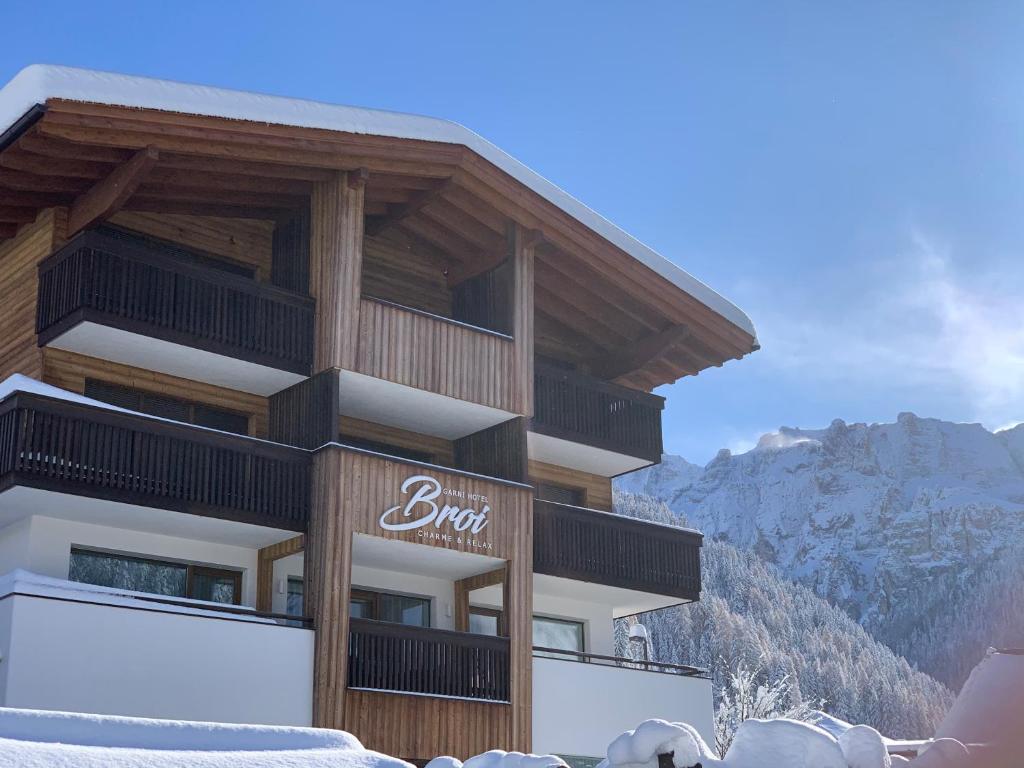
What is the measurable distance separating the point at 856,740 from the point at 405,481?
38.1ft

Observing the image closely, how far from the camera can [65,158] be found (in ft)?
57.0

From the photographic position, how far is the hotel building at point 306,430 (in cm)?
1630

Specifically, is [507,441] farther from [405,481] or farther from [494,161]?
[494,161]

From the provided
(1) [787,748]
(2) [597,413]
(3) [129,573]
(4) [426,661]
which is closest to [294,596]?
(4) [426,661]

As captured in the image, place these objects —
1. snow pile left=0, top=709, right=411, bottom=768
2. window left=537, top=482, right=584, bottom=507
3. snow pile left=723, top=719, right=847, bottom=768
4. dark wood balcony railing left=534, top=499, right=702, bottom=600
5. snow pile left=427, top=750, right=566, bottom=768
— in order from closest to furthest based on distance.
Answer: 1. snow pile left=0, top=709, right=411, bottom=768
2. snow pile left=427, top=750, right=566, bottom=768
3. snow pile left=723, top=719, right=847, bottom=768
4. dark wood balcony railing left=534, top=499, right=702, bottom=600
5. window left=537, top=482, right=584, bottom=507

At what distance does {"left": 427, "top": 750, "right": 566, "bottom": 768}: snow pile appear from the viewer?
641 centimetres

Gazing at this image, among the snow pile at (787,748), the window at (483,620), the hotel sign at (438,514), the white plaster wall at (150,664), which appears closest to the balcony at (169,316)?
the hotel sign at (438,514)

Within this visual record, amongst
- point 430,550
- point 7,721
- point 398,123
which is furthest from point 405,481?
point 7,721

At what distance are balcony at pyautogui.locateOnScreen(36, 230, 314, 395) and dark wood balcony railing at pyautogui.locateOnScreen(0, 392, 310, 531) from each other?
4.25 ft

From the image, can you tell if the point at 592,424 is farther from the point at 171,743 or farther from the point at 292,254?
the point at 171,743

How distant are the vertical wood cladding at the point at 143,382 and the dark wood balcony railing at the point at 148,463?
172 cm

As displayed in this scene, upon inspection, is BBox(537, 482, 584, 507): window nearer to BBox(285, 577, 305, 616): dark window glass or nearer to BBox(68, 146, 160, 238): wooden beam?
BBox(285, 577, 305, 616): dark window glass

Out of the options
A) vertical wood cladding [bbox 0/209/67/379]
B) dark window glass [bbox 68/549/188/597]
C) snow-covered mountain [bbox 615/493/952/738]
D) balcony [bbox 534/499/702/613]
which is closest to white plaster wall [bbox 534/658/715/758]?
balcony [bbox 534/499/702/613]

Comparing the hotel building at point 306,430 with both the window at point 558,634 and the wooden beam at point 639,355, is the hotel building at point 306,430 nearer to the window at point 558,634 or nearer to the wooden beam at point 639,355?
the window at point 558,634
